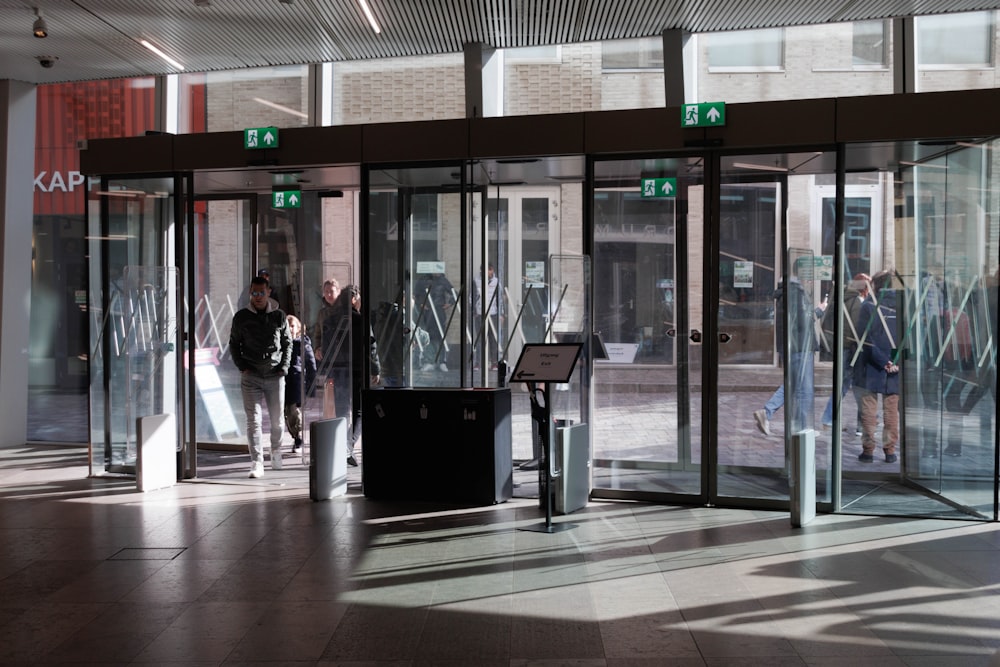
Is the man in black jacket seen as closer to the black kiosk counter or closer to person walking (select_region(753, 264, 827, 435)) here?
the black kiosk counter

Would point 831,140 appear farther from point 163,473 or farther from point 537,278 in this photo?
point 163,473

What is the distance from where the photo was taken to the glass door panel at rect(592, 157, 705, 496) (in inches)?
281

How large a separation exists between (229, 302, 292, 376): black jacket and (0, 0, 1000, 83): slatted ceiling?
228 cm

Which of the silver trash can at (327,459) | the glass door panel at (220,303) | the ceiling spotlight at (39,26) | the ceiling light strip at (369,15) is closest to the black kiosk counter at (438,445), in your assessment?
the silver trash can at (327,459)

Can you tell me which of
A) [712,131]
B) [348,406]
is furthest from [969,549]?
[348,406]

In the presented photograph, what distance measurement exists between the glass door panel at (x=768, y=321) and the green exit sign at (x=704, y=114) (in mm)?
310

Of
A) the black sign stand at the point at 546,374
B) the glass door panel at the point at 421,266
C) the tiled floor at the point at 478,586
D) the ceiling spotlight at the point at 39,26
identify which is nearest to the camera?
the tiled floor at the point at 478,586

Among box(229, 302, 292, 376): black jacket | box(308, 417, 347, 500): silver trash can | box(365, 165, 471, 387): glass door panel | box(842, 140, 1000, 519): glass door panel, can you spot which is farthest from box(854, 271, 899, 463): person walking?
box(229, 302, 292, 376): black jacket

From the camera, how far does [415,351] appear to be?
25.0 feet

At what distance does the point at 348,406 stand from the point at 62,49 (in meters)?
4.02

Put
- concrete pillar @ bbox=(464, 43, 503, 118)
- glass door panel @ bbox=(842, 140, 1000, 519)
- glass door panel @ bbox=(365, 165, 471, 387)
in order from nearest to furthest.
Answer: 1. glass door panel @ bbox=(842, 140, 1000, 519)
2. glass door panel @ bbox=(365, 165, 471, 387)
3. concrete pillar @ bbox=(464, 43, 503, 118)

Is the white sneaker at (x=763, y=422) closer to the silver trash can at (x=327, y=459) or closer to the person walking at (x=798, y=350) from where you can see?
the person walking at (x=798, y=350)

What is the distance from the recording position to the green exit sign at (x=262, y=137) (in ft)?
25.2

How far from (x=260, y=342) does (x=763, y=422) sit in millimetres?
4112
